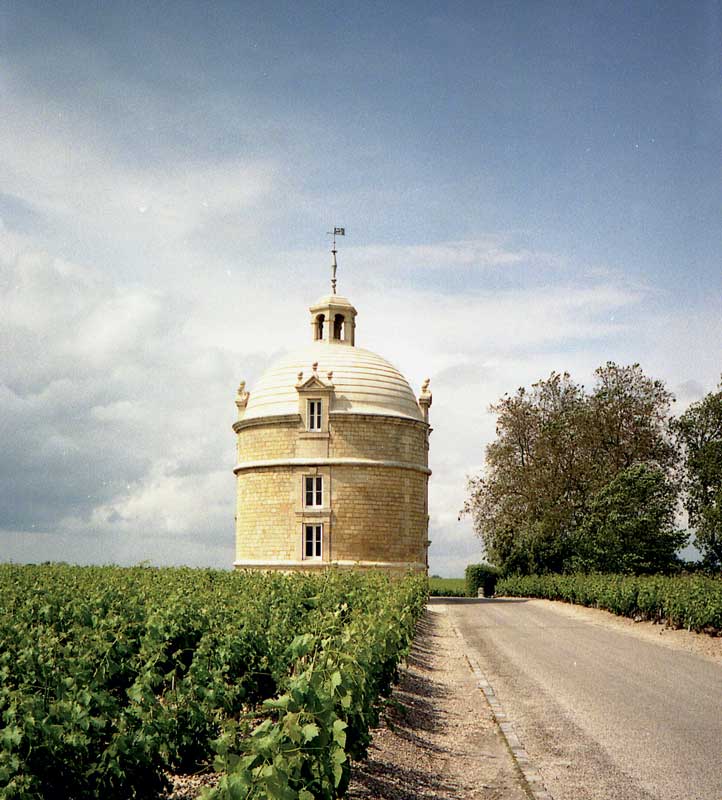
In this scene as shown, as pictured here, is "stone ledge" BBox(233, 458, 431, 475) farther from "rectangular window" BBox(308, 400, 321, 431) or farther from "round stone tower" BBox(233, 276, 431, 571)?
"rectangular window" BBox(308, 400, 321, 431)

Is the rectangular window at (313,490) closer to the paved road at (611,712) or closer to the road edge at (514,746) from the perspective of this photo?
the paved road at (611,712)

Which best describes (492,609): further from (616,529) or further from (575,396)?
(575,396)

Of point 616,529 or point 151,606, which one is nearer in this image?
point 151,606

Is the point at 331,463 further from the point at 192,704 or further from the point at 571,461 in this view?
the point at 192,704

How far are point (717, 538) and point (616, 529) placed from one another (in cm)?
604

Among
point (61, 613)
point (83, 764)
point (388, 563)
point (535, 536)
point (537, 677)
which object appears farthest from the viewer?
point (535, 536)

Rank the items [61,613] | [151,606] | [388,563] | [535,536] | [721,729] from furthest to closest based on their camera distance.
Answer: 1. [535,536]
2. [388,563]
3. [61,613]
4. [151,606]
5. [721,729]

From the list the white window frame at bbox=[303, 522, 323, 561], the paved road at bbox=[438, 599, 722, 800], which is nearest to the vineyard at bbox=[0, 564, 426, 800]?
the paved road at bbox=[438, 599, 722, 800]

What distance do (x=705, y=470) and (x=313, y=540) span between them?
19.8 metres

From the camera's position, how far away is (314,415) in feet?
140

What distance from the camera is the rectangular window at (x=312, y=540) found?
41688 millimetres

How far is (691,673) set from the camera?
712 inches

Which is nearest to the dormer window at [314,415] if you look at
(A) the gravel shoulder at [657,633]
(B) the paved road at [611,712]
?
(A) the gravel shoulder at [657,633]

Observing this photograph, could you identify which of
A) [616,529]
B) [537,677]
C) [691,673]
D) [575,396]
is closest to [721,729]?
[537,677]
